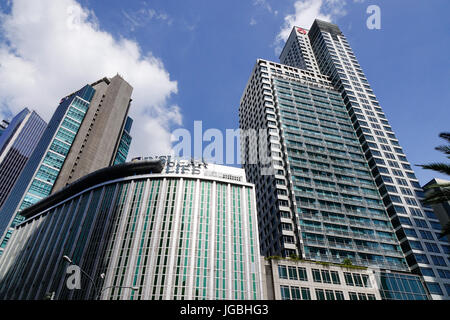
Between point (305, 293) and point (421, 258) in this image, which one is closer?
point (305, 293)

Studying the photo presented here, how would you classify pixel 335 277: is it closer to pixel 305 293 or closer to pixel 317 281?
pixel 317 281

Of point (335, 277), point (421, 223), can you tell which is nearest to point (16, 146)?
point (335, 277)

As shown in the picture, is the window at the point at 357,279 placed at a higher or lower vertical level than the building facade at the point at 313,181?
lower

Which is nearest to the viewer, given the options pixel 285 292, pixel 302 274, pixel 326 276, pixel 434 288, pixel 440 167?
pixel 440 167

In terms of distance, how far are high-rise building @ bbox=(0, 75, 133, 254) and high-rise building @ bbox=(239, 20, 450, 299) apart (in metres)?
73.4

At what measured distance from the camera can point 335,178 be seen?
8438cm

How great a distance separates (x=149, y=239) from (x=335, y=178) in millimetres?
54638

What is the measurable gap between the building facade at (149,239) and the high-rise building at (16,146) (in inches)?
4486

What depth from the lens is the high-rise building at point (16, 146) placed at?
175 meters

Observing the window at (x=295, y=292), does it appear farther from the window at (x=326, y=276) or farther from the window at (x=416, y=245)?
the window at (x=416, y=245)

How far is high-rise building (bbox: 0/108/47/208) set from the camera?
A: 6886 inches

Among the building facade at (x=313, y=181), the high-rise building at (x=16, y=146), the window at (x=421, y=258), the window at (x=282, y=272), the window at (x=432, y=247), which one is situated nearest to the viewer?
the window at (x=282, y=272)

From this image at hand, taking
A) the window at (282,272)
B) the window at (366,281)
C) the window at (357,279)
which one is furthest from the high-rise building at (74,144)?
the window at (366,281)
